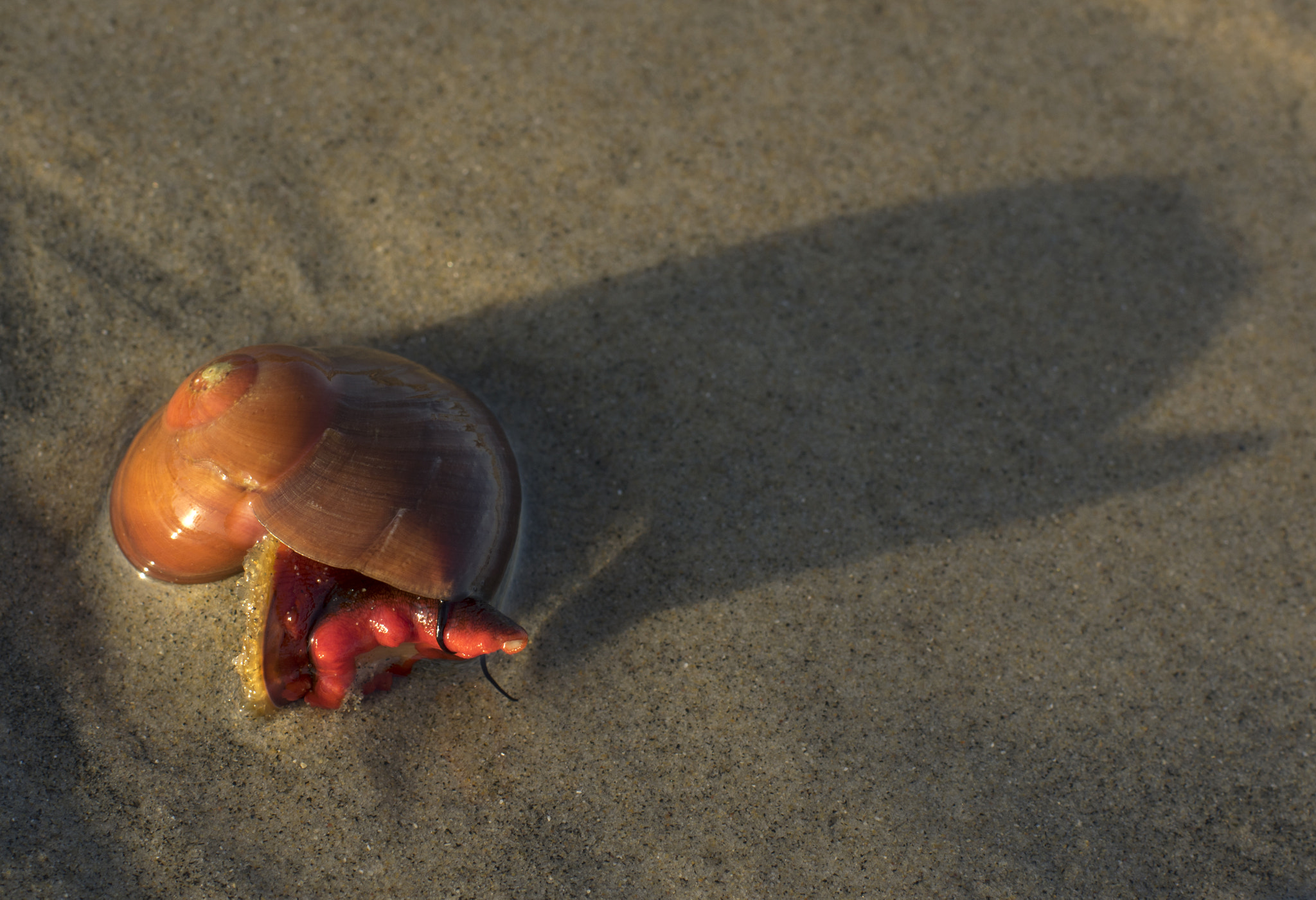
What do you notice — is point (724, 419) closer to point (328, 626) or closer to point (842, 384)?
point (842, 384)

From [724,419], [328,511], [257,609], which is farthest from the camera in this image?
[724,419]

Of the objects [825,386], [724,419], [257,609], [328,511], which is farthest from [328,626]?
[825,386]

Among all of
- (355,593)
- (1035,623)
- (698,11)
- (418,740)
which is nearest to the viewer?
(355,593)

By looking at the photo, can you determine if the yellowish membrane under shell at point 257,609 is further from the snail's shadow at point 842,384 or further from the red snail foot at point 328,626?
the snail's shadow at point 842,384

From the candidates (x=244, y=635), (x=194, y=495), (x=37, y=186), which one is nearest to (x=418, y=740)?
(x=244, y=635)

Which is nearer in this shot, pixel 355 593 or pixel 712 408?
pixel 355 593

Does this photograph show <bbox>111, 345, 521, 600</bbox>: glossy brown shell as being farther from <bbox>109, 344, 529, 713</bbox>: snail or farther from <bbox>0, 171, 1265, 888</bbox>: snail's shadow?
<bbox>0, 171, 1265, 888</bbox>: snail's shadow

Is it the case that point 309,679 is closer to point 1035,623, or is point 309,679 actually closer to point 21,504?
point 21,504
